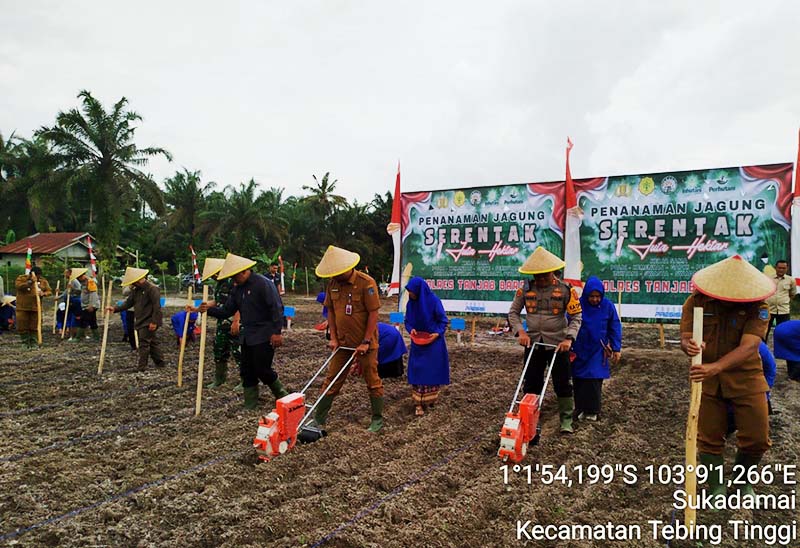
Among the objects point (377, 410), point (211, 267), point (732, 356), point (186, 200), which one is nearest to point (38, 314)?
point (211, 267)

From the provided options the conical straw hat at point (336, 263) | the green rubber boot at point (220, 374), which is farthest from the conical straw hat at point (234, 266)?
the green rubber boot at point (220, 374)

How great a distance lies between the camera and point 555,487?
3785mm

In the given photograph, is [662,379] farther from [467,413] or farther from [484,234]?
[484,234]

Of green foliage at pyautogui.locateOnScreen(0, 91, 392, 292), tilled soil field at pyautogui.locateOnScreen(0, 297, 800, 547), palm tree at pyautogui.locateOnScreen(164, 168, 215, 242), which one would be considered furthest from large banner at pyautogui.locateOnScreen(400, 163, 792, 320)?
palm tree at pyautogui.locateOnScreen(164, 168, 215, 242)

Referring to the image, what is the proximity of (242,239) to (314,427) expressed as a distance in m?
28.1

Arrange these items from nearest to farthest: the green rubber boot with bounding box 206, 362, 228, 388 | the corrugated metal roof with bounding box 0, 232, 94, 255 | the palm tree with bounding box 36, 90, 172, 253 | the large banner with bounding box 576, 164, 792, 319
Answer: the green rubber boot with bounding box 206, 362, 228, 388 < the large banner with bounding box 576, 164, 792, 319 < the palm tree with bounding box 36, 90, 172, 253 < the corrugated metal roof with bounding box 0, 232, 94, 255

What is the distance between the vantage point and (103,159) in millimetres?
25062

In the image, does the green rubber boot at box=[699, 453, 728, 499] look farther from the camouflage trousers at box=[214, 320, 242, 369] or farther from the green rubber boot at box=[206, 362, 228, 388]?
the green rubber boot at box=[206, 362, 228, 388]

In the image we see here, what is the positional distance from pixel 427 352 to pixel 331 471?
6.36ft

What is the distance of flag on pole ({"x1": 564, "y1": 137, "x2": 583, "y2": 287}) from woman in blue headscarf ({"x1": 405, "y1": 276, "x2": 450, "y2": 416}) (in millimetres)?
4582

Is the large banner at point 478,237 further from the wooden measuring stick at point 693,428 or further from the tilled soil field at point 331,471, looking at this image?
the wooden measuring stick at point 693,428

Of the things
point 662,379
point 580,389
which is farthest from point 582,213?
point 580,389

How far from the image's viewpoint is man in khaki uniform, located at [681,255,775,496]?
317 centimetres

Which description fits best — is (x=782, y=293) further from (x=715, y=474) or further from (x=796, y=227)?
(x=715, y=474)
